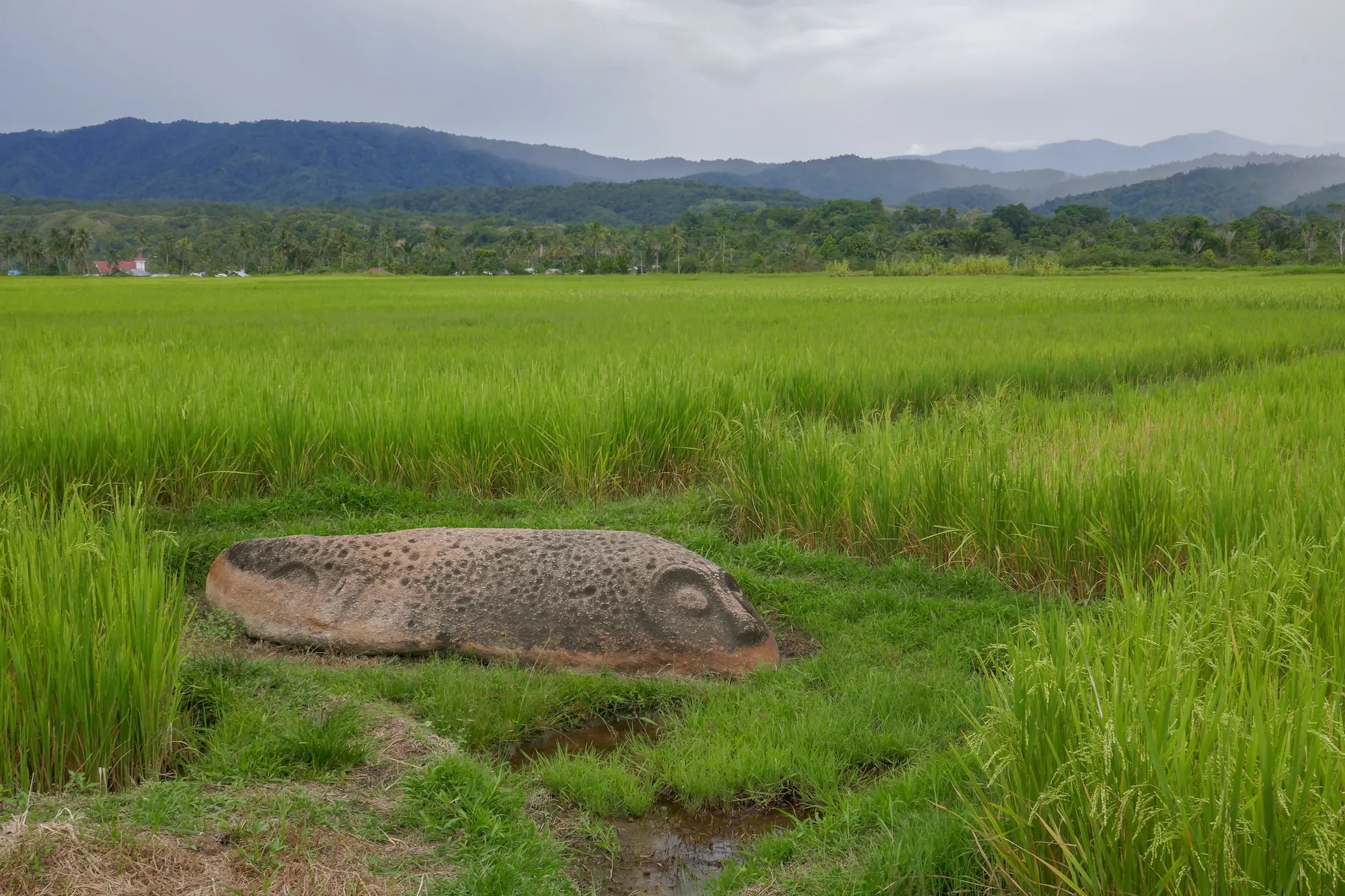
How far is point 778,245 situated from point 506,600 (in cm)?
7907

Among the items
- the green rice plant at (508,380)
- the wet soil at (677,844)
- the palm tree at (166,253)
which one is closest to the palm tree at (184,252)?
the palm tree at (166,253)

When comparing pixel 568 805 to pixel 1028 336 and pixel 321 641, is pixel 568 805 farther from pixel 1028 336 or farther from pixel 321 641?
pixel 1028 336

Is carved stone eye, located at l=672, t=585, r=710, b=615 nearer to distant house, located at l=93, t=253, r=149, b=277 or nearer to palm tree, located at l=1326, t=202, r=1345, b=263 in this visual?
palm tree, located at l=1326, t=202, r=1345, b=263

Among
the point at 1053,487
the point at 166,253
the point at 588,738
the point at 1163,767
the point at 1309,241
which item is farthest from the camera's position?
the point at 166,253

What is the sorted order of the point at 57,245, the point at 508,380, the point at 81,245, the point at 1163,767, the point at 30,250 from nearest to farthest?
the point at 1163,767, the point at 508,380, the point at 57,245, the point at 81,245, the point at 30,250

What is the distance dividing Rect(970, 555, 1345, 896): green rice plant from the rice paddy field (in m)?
0.01

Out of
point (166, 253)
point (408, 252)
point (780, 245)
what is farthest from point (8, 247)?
point (780, 245)

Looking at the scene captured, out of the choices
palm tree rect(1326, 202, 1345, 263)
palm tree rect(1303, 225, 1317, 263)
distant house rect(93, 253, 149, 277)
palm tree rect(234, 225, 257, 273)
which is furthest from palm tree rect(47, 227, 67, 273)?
palm tree rect(1326, 202, 1345, 263)

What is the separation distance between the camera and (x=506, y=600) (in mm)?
3848

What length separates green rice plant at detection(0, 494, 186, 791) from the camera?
246 centimetres

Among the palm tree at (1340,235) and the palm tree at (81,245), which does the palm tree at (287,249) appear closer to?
the palm tree at (81,245)

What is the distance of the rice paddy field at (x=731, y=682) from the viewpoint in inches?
77.0

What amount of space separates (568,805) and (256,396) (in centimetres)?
465

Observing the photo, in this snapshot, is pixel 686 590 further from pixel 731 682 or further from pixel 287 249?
pixel 287 249
